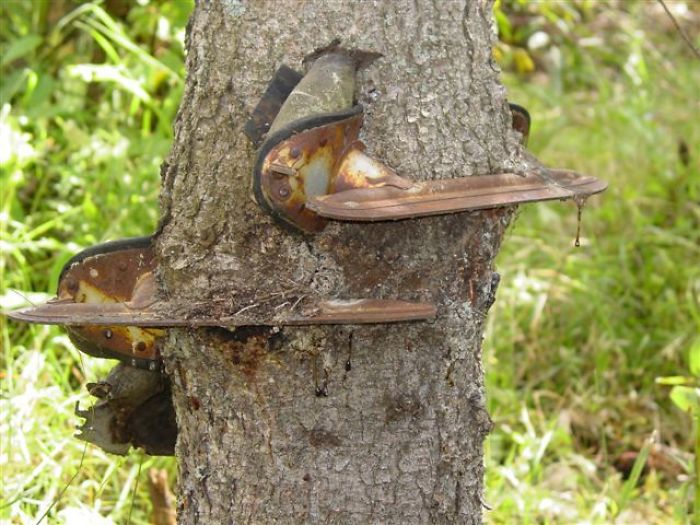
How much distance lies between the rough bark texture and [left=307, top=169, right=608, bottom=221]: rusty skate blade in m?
0.10

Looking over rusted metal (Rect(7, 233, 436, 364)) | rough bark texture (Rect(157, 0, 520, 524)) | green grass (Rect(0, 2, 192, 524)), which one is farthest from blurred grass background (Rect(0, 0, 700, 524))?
rough bark texture (Rect(157, 0, 520, 524))

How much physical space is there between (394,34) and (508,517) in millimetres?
1622

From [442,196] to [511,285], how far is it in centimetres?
248

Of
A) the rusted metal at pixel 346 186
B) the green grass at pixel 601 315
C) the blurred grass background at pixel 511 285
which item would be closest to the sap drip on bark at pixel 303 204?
the rusted metal at pixel 346 186

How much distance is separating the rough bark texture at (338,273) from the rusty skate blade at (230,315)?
5 centimetres

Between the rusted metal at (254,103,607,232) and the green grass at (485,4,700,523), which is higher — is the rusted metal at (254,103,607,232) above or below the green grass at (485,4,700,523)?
above

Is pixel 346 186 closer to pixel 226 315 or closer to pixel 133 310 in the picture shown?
pixel 226 315

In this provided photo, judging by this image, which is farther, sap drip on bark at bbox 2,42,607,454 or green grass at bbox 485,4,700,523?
green grass at bbox 485,4,700,523

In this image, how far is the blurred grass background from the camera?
2.62 meters

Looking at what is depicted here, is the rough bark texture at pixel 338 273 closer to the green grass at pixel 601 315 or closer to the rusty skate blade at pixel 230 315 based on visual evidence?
the rusty skate blade at pixel 230 315

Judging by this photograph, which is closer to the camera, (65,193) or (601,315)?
(65,193)

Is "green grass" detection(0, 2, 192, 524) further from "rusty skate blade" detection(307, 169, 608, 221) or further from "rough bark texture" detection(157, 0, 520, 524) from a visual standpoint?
"rusty skate blade" detection(307, 169, 608, 221)

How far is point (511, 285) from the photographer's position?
3.76 m

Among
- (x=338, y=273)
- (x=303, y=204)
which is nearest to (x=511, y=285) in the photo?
(x=338, y=273)
